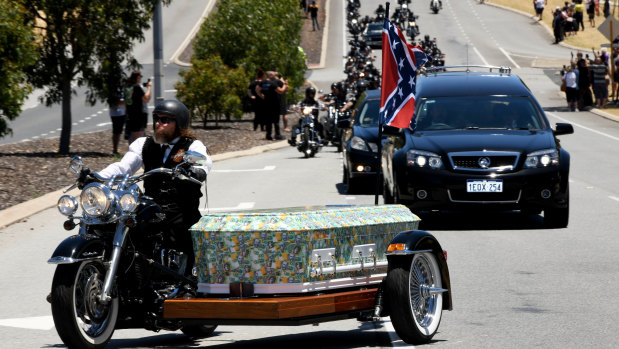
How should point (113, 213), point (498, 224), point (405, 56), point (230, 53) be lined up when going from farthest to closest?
1. point (230, 53)
2. point (498, 224)
3. point (405, 56)
4. point (113, 213)

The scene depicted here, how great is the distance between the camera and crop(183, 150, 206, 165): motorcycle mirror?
7.33m

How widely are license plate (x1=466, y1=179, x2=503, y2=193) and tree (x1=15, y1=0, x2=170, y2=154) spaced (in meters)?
13.1

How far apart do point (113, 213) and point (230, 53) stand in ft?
115

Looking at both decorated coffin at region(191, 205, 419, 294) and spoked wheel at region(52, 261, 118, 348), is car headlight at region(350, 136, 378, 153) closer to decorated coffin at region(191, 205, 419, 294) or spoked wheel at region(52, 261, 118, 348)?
decorated coffin at region(191, 205, 419, 294)

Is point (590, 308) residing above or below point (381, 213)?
below

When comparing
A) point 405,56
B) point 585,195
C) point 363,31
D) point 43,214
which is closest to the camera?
point 405,56

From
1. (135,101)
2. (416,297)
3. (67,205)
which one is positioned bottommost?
(135,101)

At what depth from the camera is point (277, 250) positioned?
7.41 m

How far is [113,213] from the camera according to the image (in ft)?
23.7

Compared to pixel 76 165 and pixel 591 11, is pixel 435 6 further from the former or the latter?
pixel 76 165

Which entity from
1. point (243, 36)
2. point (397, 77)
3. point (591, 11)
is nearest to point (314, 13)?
point (591, 11)

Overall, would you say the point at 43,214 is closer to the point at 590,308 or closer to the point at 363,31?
the point at 590,308

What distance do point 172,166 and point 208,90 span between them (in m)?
28.9

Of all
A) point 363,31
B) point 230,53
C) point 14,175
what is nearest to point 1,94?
point 14,175
